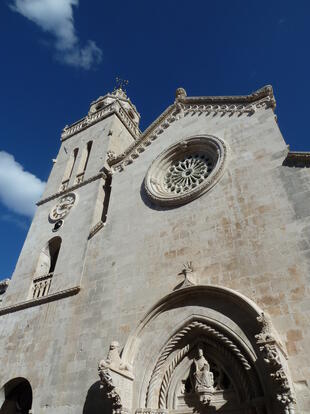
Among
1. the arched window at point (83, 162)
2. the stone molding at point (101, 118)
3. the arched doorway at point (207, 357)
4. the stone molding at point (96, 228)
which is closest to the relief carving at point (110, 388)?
the arched doorway at point (207, 357)

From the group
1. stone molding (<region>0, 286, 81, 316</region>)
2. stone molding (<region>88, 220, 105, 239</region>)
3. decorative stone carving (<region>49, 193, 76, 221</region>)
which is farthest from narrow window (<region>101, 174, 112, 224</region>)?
stone molding (<region>0, 286, 81, 316</region>)

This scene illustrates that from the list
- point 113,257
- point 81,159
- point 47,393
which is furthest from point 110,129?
point 47,393

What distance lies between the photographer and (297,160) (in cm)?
961

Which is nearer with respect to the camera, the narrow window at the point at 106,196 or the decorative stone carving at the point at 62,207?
the narrow window at the point at 106,196

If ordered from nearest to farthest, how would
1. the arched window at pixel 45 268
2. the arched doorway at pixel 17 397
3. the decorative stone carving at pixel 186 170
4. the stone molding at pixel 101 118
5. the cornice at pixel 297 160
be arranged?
the cornice at pixel 297 160 < the arched doorway at pixel 17 397 < the decorative stone carving at pixel 186 170 < the arched window at pixel 45 268 < the stone molding at pixel 101 118

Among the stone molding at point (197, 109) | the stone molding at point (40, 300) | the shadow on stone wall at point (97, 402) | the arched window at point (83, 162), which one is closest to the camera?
the shadow on stone wall at point (97, 402)

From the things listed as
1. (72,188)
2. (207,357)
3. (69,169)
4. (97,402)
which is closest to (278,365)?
(207,357)

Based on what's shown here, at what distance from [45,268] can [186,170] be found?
7.02m

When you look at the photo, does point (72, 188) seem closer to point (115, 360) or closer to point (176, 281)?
point (176, 281)

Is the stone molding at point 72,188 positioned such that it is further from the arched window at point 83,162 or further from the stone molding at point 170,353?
the stone molding at point 170,353

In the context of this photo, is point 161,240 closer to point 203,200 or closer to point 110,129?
point 203,200

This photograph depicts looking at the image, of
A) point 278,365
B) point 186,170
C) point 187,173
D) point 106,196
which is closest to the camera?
point 278,365

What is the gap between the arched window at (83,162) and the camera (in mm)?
16509

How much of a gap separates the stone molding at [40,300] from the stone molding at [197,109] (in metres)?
5.55
